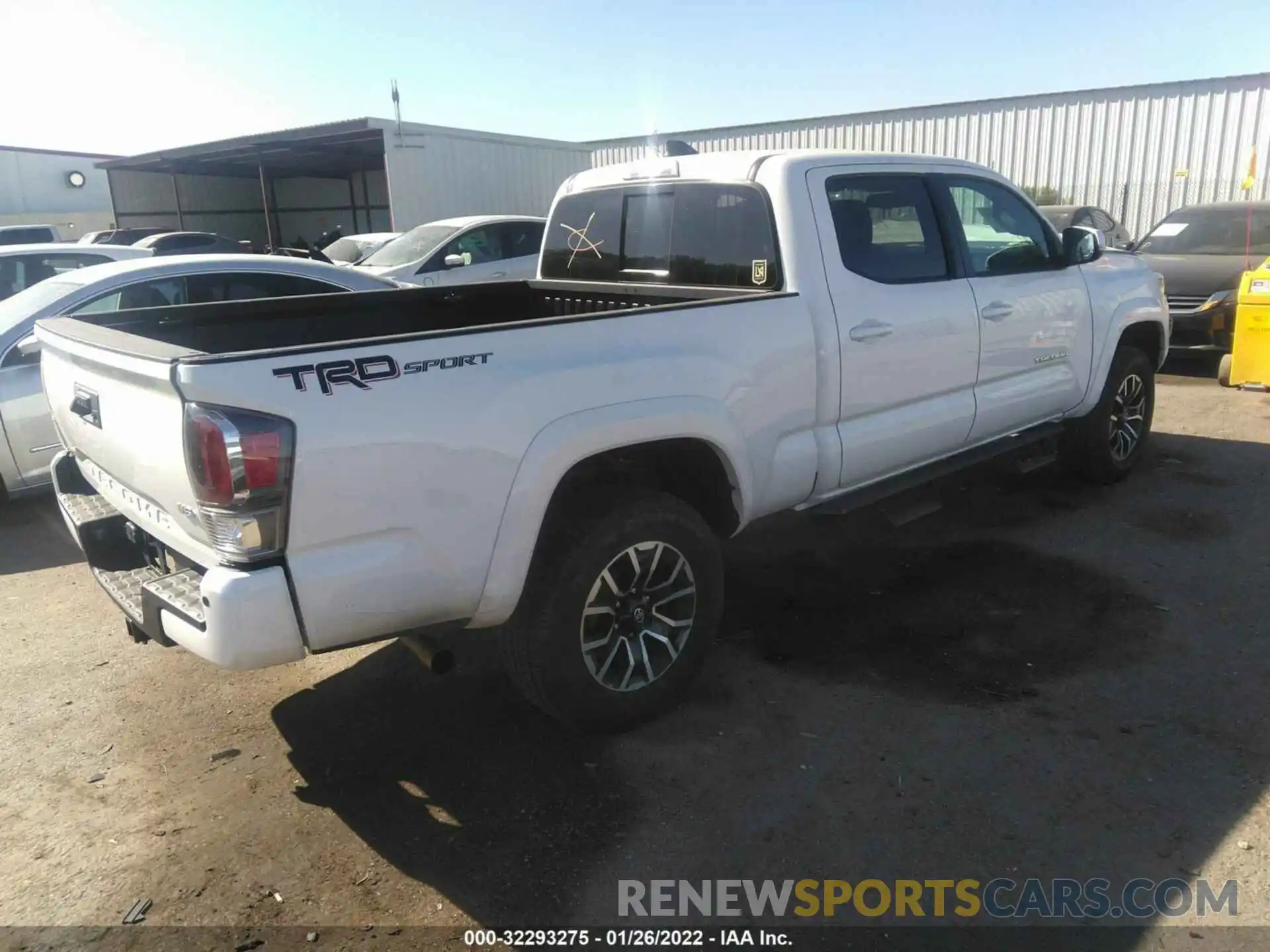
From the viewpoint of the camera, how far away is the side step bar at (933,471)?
4.15 m

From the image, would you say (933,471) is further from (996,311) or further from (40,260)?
(40,260)

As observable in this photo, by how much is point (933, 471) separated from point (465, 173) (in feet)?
50.8

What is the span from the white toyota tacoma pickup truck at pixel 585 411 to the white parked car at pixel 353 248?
10.1m

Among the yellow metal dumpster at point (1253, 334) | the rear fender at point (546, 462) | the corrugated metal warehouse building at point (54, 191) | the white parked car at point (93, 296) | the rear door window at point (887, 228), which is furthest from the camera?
the corrugated metal warehouse building at point (54, 191)

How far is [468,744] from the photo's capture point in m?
3.48

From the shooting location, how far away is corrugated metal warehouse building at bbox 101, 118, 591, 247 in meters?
17.4

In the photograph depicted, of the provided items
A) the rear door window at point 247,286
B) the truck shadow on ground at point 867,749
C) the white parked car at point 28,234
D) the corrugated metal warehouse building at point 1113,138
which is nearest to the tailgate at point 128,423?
the truck shadow on ground at point 867,749

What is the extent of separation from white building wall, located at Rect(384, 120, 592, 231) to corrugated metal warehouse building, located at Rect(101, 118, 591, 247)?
0.02 meters

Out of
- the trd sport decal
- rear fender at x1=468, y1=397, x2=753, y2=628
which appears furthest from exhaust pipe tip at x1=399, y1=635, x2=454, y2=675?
the trd sport decal

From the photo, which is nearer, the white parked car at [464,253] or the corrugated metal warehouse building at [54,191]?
the white parked car at [464,253]

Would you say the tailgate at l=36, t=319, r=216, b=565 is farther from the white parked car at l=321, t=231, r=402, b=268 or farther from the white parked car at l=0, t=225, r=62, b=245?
the white parked car at l=0, t=225, r=62, b=245

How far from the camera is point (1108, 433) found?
5.94m

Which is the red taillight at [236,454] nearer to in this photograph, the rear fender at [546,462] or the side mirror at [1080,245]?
the rear fender at [546,462]

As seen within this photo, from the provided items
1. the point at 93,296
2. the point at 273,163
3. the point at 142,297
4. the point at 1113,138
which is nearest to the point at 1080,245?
the point at 142,297
